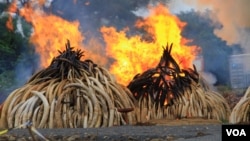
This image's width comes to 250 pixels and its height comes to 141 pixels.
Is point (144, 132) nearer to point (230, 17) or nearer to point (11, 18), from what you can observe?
point (230, 17)

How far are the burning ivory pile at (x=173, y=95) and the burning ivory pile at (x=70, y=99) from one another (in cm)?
31

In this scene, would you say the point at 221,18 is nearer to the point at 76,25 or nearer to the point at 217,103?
the point at 217,103

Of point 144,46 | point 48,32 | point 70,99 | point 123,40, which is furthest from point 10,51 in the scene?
point 144,46

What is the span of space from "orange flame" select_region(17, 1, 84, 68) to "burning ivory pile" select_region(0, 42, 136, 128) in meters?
0.20

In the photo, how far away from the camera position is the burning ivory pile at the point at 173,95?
1316 centimetres

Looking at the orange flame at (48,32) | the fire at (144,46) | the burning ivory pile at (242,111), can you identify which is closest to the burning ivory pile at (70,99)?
the orange flame at (48,32)

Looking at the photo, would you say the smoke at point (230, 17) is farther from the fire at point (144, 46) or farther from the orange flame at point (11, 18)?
the orange flame at point (11, 18)

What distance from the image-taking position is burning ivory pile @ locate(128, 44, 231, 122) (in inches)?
518

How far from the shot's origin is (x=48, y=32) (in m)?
13.4

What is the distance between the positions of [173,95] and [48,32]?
314 centimetres

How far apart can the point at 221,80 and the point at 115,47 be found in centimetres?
247

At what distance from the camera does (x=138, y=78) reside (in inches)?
526

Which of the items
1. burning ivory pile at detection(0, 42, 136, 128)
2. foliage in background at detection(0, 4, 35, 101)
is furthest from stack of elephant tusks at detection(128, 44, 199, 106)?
foliage in background at detection(0, 4, 35, 101)

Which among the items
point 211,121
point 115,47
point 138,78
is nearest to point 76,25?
point 115,47
